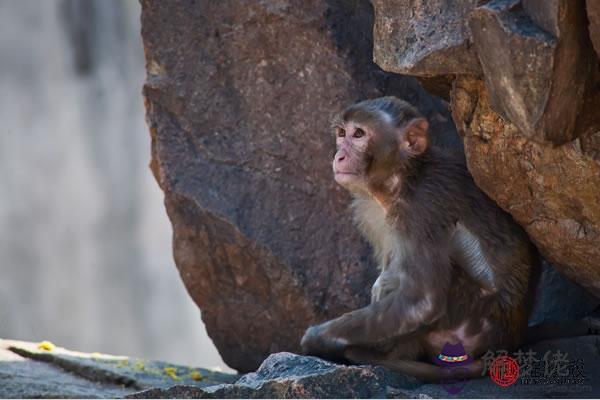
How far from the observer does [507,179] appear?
15.6 ft

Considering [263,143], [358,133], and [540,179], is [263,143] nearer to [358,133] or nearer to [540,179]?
[358,133]

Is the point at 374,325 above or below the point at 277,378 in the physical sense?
above

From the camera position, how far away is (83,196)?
42.9 feet

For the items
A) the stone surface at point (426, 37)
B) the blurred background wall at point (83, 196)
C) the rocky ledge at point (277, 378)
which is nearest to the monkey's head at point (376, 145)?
the stone surface at point (426, 37)

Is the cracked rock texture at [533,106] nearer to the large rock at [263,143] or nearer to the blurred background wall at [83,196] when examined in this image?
the large rock at [263,143]

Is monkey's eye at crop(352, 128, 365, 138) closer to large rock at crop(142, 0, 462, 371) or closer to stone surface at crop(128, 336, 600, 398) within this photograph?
large rock at crop(142, 0, 462, 371)

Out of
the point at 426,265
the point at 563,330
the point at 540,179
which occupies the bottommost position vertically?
the point at 563,330

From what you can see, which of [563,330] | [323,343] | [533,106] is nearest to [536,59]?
[533,106]

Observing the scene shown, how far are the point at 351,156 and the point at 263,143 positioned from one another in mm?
1124

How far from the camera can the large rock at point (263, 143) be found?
6145 mm

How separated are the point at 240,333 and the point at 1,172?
23.0 feet

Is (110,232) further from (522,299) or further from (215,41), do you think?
(522,299)

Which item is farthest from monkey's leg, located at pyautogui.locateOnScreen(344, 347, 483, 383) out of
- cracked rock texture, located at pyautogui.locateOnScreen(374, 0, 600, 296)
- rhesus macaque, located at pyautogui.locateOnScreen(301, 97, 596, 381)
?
cracked rock texture, located at pyautogui.locateOnScreen(374, 0, 600, 296)

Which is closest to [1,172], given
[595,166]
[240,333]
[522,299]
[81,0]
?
[81,0]
